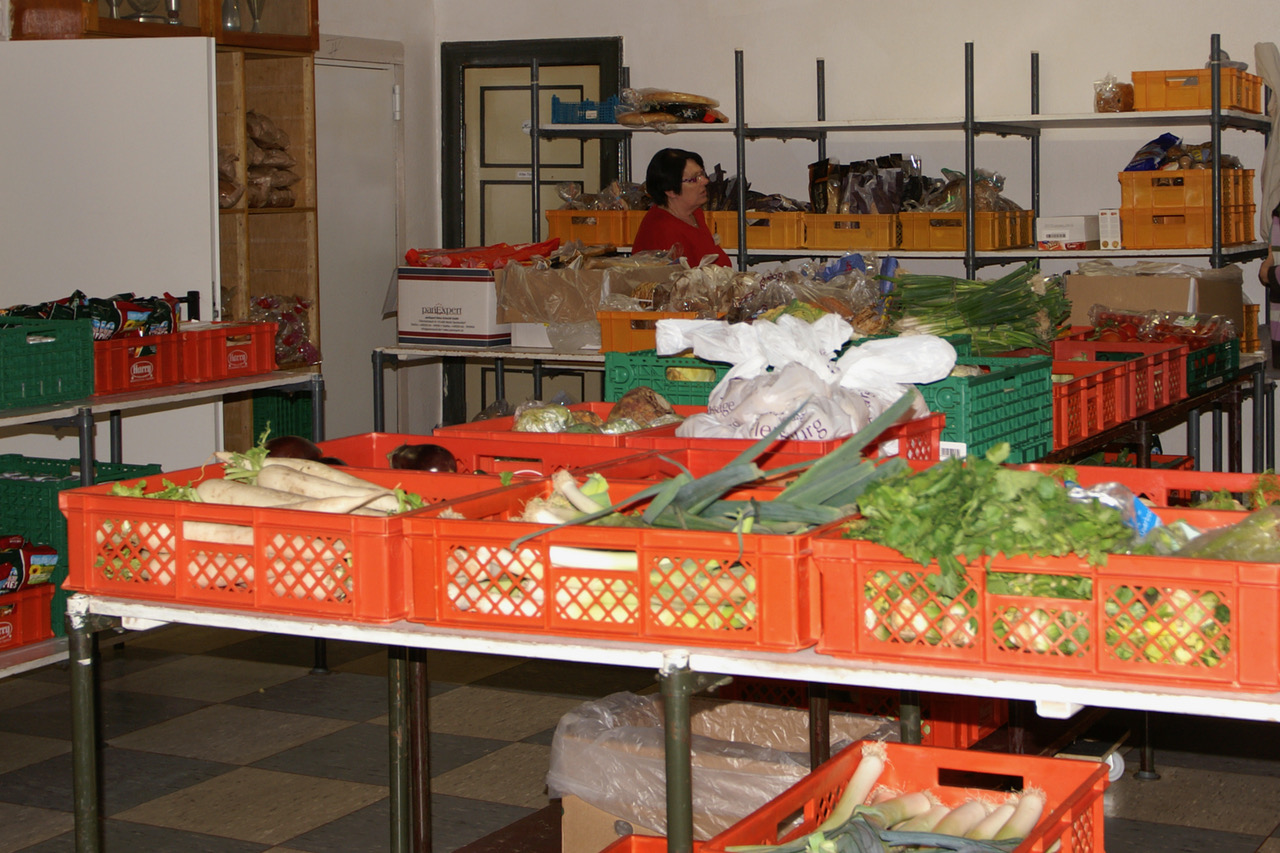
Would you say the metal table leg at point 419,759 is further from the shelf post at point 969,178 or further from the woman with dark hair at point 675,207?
the shelf post at point 969,178

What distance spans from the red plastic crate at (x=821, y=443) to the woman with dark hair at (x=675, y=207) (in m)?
3.26

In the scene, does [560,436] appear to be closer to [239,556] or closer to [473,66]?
[239,556]

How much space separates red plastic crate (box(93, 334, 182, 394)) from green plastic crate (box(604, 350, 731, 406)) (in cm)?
157

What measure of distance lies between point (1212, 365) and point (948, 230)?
1.70 metres

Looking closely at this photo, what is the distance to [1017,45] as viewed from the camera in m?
6.88

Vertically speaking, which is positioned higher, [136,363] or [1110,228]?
[1110,228]

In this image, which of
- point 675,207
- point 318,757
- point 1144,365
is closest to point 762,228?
point 675,207

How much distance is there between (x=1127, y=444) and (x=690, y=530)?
269 centimetres

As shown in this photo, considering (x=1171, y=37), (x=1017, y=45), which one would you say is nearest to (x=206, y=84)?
(x=1017, y=45)

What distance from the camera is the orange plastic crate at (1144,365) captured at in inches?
164

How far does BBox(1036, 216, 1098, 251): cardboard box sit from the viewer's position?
248 inches

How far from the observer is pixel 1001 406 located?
11.0ft

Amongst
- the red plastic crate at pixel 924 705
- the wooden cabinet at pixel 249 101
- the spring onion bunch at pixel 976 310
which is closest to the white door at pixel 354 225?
the wooden cabinet at pixel 249 101

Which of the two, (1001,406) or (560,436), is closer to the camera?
(560,436)
